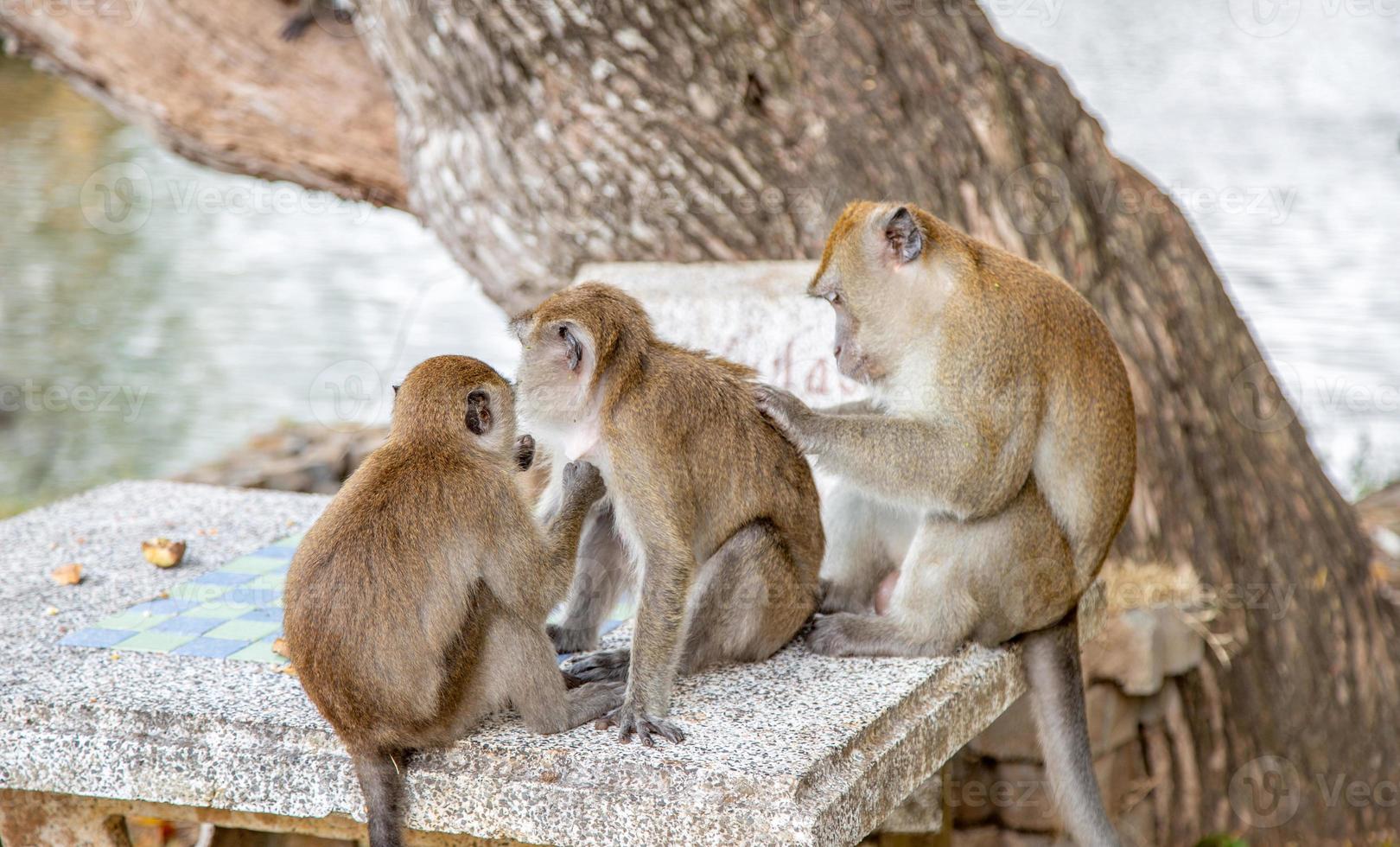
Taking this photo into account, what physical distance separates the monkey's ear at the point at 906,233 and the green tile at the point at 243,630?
1594 millimetres

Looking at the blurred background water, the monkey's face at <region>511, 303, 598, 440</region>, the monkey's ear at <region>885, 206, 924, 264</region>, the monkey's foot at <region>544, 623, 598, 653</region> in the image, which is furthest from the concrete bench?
the blurred background water

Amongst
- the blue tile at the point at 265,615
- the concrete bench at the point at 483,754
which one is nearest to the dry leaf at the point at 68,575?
the concrete bench at the point at 483,754

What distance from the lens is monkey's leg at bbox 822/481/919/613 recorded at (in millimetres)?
3342

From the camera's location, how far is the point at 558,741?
259 cm

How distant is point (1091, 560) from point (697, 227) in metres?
2.07

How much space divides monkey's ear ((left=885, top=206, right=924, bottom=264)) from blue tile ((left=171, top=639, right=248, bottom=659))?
5.34 feet

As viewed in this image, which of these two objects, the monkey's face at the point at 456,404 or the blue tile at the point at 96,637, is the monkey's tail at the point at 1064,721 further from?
the blue tile at the point at 96,637

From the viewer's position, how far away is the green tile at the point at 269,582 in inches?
140

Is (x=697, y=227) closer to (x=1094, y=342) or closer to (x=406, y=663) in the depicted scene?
(x=1094, y=342)

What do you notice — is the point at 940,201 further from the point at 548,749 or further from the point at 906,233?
the point at 548,749

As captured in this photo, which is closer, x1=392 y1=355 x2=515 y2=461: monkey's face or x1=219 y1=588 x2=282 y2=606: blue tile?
x1=392 y1=355 x2=515 y2=461: monkey's face

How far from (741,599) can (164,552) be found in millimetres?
1661

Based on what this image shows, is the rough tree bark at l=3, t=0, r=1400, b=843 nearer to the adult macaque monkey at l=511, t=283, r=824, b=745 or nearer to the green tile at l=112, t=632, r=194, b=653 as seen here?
the adult macaque monkey at l=511, t=283, r=824, b=745

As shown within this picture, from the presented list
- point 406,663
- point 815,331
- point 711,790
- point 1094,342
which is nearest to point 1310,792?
point 815,331
